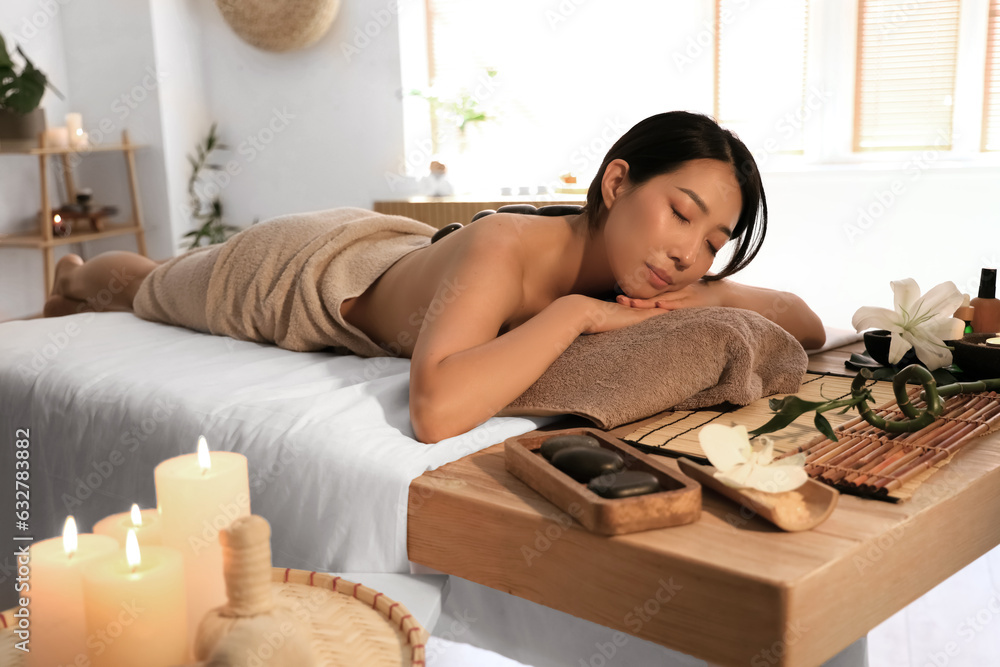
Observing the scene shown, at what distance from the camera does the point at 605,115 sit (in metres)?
3.83

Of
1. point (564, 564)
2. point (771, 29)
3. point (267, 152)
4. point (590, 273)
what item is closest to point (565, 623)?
point (564, 564)

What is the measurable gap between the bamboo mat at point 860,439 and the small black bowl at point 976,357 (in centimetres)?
4

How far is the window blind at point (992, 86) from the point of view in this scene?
3.17 meters

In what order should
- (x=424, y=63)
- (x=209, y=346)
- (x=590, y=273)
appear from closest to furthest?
1. (x=590, y=273)
2. (x=209, y=346)
3. (x=424, y=63)

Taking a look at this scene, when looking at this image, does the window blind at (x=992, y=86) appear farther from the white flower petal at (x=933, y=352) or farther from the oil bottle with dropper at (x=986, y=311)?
the white flower petal at (x=933, y=352)

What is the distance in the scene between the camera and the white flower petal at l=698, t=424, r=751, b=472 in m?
0.81

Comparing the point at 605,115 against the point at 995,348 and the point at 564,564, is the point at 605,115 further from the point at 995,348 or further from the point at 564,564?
the point at 564,564

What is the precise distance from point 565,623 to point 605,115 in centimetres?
323

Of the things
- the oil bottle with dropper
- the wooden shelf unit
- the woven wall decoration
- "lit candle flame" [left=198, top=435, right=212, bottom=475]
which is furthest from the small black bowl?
the woven wall decoration

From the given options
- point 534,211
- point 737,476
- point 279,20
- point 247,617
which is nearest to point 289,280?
point 534,211

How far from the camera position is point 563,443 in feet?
2.95

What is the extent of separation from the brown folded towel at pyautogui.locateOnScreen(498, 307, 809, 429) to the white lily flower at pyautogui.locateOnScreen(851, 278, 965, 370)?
0.19 meters

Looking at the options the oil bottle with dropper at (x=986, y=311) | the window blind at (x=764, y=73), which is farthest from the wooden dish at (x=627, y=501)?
the window blind at (x=764, y=73)

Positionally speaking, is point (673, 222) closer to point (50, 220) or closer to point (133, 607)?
point (133, 607)
